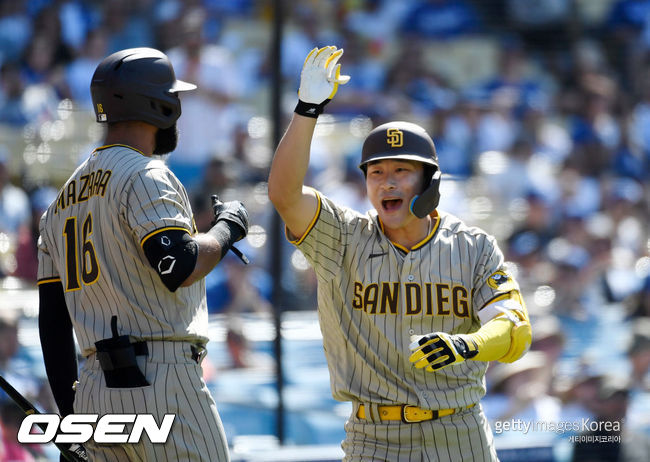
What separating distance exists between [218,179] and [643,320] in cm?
308

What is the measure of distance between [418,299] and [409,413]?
39 centimetres

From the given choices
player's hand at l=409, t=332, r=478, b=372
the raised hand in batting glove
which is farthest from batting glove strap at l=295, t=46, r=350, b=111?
player's hand at l=409, t=332, r=478, b=372

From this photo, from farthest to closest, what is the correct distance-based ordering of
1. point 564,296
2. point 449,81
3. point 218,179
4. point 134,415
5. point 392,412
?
point 449,81 → point 564,296 → point 218,179 → point 392,412 → point 134,415

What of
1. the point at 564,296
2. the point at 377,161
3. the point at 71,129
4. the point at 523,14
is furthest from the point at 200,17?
the point at 377,161

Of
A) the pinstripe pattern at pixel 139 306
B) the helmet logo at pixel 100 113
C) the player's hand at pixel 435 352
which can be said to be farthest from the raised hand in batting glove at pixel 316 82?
the player's hand at pixel 435 352

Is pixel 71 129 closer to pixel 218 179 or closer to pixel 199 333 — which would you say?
pixel 218 179

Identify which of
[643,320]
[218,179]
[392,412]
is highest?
[218,179]

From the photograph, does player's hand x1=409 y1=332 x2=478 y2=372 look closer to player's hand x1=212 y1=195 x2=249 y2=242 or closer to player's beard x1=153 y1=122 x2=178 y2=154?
player's hand x1=212 y1=195 x2=249 y2=242

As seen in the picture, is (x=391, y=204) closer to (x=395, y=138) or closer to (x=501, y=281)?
(x=395, y=138)

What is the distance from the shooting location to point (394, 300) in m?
3.15

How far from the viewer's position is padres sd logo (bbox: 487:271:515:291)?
10.3 ft

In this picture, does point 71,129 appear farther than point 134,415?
Yes

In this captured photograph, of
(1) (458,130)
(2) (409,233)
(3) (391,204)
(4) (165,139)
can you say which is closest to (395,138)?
(3) (391,204)

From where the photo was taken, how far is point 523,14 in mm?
6980
